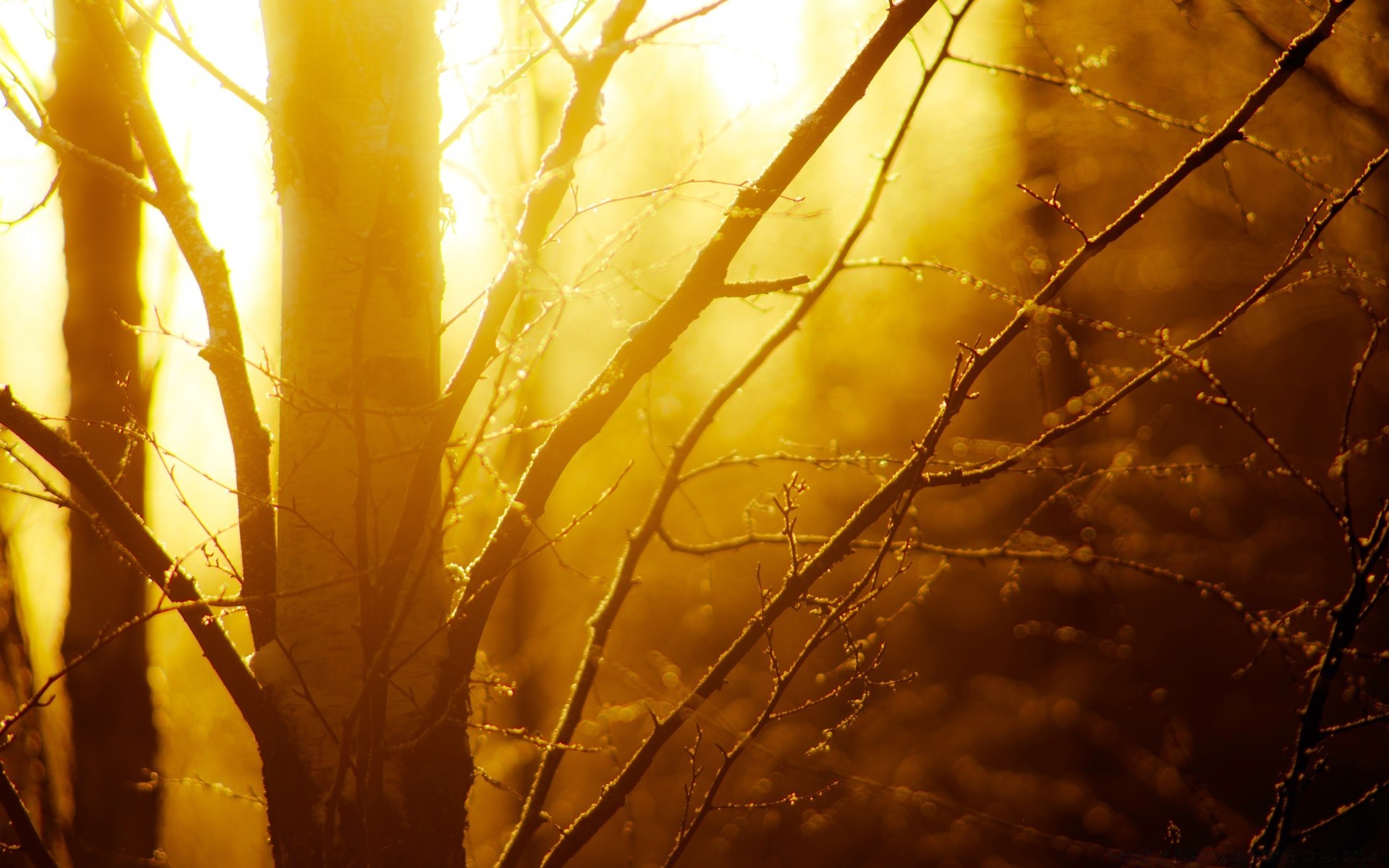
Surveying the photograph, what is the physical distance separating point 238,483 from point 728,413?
636 cm

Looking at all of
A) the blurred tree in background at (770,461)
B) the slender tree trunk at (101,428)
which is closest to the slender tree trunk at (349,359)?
the blurred tree in background at (770,461)

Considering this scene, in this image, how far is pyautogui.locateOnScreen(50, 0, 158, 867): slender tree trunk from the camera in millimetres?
3232

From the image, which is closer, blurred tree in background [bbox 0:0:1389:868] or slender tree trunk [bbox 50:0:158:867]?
blurred tree in background [bbox 0:0:1389:868]

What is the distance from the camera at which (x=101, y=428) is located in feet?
10.5

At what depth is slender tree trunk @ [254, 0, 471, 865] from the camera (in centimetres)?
120

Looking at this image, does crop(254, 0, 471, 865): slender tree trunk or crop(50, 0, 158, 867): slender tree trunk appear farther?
crop(50, 0, 158, 867): slender tree trunk

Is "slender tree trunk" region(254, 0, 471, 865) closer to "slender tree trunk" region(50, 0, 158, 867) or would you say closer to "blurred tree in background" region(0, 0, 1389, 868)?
"blurred tree in background" region(0, 0, 1389, 868)

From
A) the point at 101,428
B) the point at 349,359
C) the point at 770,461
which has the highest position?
the point at 770,461

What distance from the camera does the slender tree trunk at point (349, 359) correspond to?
3.92 ft

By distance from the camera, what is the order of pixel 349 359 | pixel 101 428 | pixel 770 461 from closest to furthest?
pixel 349 359
pixel 101 428
pixel 770 461

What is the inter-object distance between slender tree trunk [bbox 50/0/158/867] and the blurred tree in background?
47mm

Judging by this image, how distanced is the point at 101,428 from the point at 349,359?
8.75 ft

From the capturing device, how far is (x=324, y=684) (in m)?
1.20

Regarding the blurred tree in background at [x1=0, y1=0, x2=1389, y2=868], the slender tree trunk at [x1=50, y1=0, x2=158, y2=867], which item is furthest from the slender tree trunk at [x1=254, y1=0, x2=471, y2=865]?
the slender tree trunk at [x1=50, y1=0, x2=158, y2=867]
